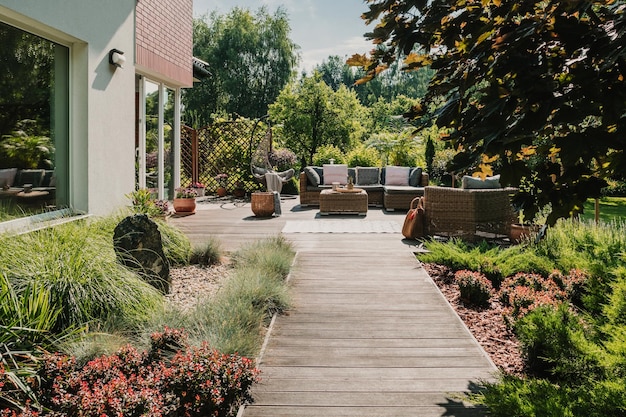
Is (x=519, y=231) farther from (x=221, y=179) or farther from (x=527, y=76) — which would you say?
(x=221, y=179)

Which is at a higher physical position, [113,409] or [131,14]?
[131,14]

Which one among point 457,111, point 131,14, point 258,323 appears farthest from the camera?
point 131,14

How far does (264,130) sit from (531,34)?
14.2m

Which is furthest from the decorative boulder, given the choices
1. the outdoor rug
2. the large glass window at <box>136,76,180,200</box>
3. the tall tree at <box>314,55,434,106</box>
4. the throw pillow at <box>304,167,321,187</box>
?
the tall tree at <box>314,55,434,106</box>

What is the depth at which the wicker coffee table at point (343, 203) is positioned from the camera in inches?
426

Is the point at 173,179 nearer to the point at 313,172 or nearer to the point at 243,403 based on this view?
the point at 313,172

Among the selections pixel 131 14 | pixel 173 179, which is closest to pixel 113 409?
pixel 131 14

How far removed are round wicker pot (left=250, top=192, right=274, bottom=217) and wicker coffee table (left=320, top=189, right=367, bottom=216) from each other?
1.20 metres

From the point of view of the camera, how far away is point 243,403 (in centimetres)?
264

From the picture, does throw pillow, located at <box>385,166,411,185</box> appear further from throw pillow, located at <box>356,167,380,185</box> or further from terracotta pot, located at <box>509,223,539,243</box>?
terracotta pot, located at <box>509,223,539,243</box>

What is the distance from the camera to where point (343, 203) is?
10828mm

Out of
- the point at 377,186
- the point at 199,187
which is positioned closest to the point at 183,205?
the point at 199,187

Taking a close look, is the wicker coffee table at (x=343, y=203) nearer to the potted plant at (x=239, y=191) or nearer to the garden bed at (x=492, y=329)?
the potted plant at (x=239, y=191)

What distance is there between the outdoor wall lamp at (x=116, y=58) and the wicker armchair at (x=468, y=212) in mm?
4554
